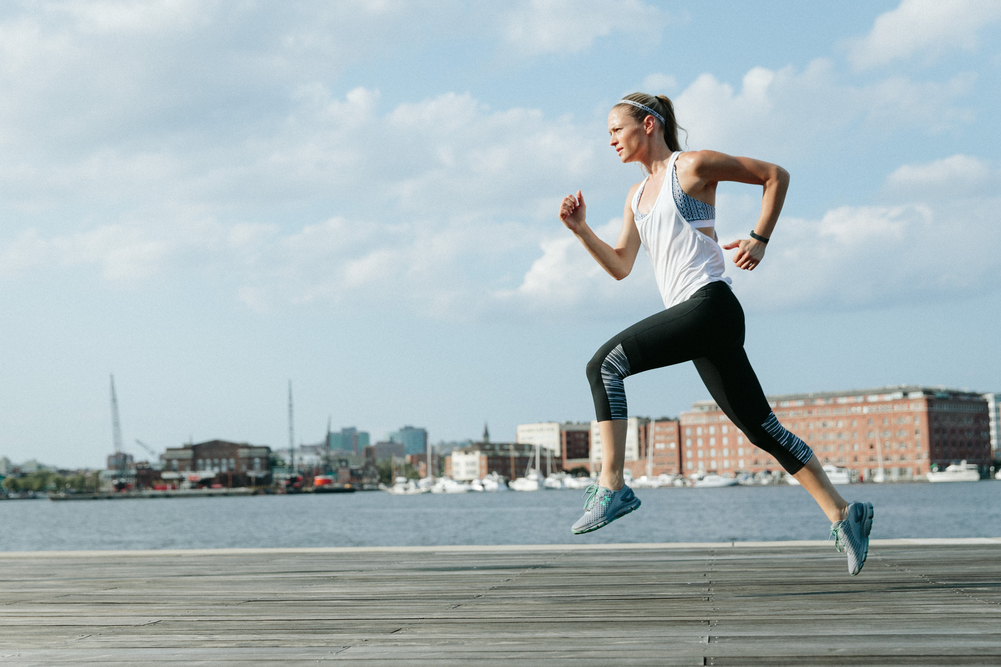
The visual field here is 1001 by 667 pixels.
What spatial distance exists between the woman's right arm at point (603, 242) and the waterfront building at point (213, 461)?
199 metres

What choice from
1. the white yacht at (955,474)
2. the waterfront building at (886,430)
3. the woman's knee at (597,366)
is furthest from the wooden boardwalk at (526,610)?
the white yacht at (955,474)

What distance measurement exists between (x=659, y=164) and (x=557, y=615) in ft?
7.22

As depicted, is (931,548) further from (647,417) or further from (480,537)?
(647,417)

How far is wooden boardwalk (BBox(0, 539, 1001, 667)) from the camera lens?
288 centimetres

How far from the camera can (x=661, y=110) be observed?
16.0 ft

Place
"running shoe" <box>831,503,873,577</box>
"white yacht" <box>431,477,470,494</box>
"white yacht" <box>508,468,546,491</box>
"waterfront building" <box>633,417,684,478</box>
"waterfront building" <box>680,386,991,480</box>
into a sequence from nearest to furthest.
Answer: "running shoe" <box>831,503,873,577</box>
"waterfront building" <box>680,386,991,480</box>
"white yacht" <box>508,468,546,491</box>
"white yacht" <box>431,477,470,494</box>
"waterfront building" <box>633,417,684,478</box>

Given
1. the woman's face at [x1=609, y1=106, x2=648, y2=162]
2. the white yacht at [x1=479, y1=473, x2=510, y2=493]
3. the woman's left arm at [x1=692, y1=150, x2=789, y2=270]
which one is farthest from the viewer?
the white yacht at [x1=479, y1=473, x2=510, y2=493]

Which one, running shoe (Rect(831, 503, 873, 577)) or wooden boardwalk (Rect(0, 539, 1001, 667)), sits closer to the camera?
wooden boardwalk (Rect(0, 539, 1001, 667))

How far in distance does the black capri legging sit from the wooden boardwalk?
2.44ft

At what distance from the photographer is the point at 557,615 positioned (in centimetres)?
374

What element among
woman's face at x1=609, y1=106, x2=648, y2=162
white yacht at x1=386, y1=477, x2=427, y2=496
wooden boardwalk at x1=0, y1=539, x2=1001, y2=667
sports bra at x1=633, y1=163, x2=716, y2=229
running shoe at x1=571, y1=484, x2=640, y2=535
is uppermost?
woman's face at x1=609, y1=106, x2=648, y2=162

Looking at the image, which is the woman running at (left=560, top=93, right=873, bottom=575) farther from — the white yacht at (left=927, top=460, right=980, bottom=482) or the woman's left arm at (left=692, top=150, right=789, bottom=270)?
the white yacht at (left=927, top=460, right=980, bottom=482)

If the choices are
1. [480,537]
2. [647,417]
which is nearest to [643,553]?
[480,537]

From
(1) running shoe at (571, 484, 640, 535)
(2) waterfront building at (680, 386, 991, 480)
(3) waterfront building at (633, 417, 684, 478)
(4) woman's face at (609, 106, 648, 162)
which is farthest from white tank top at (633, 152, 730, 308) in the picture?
(3) waterfront building at (633, 417, 684, 478)
